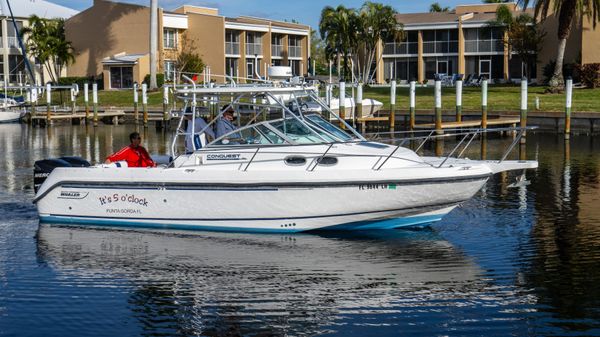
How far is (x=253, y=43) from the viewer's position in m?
79.3

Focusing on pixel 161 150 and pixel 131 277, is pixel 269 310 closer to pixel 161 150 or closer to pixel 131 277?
pixel 131 277

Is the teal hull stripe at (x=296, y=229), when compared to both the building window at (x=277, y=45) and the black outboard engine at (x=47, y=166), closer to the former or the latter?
A: the black outboard engine at (x=47, y=166)

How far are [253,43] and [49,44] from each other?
1768 cm

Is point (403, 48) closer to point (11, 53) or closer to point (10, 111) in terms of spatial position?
point (11, 53)

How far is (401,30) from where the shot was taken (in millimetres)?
71188

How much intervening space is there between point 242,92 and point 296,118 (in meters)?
1.23

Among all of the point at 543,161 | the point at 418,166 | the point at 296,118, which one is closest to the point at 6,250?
the point at 296,118

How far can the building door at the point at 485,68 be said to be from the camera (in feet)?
238

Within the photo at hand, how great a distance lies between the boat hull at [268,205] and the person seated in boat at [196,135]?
3.41 feet

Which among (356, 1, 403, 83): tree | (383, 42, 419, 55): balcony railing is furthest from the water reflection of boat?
(383, 42, 419, 55): balcony railing

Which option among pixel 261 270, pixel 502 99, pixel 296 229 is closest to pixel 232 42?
pixel 502 99

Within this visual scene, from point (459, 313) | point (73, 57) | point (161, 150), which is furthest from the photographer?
point (73, 57)

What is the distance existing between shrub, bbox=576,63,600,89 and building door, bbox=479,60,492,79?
19.8 meters

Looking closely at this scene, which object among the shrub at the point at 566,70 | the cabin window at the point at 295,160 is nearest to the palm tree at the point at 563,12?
the shrub at the point at 566,70
